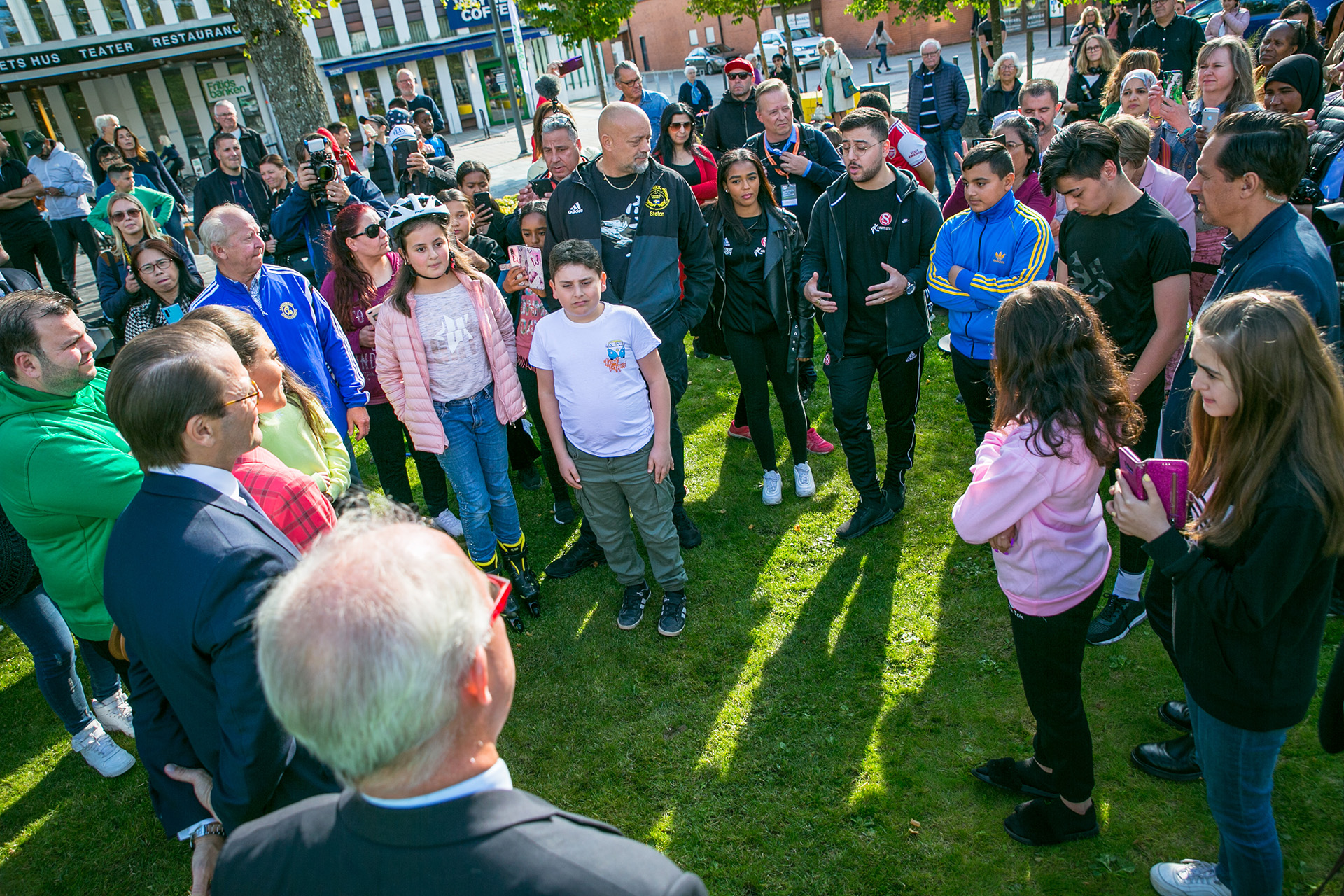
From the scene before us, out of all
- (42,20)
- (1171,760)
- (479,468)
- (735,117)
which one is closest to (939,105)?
(735,117)

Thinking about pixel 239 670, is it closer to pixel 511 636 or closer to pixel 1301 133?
pixel 511 636

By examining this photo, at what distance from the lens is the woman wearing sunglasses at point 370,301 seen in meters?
4.54

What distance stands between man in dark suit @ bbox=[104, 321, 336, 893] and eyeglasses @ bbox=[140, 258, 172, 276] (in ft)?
11.5

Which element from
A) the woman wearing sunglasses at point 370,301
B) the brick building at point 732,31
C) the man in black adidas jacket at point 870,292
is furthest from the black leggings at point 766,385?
the brick building at point 732,31

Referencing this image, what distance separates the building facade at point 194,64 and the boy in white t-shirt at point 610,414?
2108 cm

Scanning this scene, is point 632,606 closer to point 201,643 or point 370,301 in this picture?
point 370,301

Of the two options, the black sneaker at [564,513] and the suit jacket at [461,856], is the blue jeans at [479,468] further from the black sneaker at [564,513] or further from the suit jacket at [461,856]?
the suit jacket at [461,856]

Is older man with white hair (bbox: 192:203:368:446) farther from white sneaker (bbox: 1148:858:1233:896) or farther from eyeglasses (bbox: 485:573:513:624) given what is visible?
white sneaker (bbox: 1148:858:1233:896)

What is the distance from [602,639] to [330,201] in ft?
13.4

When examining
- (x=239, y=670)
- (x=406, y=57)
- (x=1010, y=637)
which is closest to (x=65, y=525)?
(x=239, y=670)

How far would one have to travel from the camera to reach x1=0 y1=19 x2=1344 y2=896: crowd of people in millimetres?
1235

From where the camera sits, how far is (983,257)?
12.8ft

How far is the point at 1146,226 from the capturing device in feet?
10.9

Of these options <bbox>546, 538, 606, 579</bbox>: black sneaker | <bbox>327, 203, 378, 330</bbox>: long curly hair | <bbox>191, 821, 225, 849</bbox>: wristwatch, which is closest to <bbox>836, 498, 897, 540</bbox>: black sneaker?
<bbox>546, 538, 606, 579</bbox>: black sneaker
